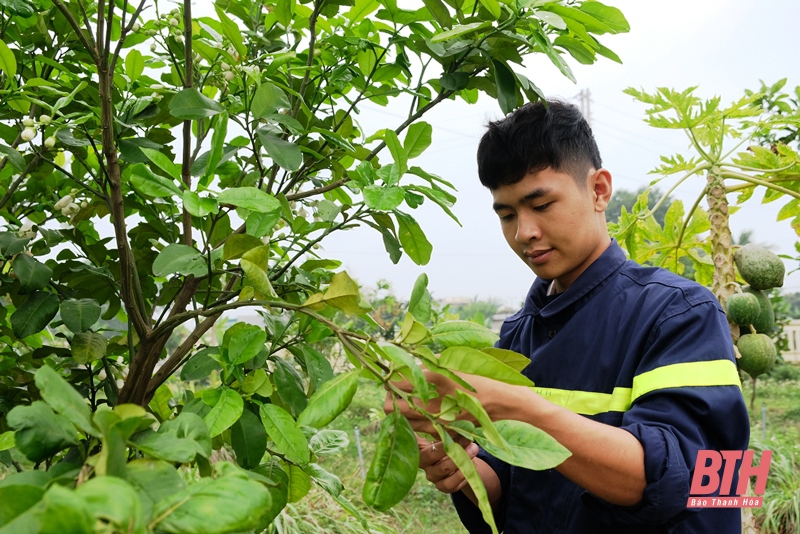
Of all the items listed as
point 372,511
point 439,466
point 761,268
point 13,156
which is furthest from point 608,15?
point 372,511

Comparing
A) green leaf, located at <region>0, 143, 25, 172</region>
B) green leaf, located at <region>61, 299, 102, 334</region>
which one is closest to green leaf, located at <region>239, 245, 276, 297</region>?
green leaf, located at <region>61, 299, 102, 334</region>

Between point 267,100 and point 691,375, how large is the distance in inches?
27.9

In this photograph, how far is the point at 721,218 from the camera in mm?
1758

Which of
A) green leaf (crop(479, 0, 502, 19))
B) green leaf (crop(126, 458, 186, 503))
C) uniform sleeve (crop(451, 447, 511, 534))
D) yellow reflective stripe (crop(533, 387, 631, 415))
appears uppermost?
green leaf (crop(479, 0, 502, 19))

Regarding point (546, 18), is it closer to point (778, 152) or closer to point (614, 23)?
point (614, 23)

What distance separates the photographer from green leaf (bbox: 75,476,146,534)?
12.1 inches

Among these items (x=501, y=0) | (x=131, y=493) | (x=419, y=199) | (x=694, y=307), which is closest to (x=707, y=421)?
(x=694, y=307)

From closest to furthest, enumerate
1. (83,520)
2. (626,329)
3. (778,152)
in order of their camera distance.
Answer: (83,520), (626,329), (778,152)

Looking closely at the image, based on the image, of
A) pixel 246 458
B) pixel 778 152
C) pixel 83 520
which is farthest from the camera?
pixel 778 152

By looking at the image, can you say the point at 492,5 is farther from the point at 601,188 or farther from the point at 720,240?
the point at 720,240

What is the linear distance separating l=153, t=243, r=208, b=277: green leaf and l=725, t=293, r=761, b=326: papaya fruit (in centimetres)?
147

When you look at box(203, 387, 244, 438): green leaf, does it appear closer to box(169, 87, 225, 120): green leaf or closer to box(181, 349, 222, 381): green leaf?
box(181, 349, 222, 381): green leaf

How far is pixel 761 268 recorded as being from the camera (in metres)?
1.80

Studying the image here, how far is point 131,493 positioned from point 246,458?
393 millimetres
